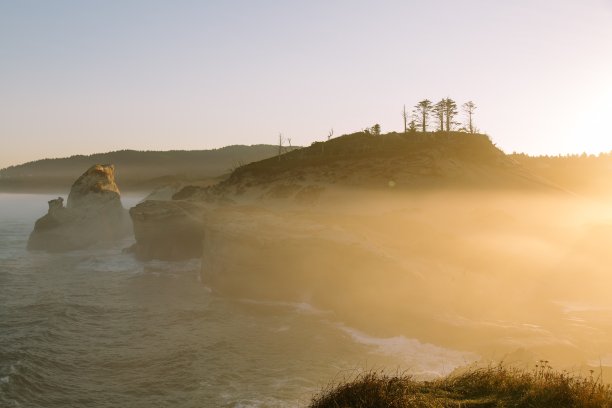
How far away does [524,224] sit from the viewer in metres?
47.7

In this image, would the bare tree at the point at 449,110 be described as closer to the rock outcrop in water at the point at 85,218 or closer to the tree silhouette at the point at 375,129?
the tree silhouette at the point at 375,129

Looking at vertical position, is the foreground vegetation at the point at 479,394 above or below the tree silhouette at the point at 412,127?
below

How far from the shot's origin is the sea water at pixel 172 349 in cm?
2111

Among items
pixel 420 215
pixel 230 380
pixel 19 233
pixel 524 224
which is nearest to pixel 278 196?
pixel 420 215

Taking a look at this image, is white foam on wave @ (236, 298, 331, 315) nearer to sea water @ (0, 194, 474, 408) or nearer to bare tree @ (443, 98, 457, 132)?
sea water @ (0, 194, 474, 408)

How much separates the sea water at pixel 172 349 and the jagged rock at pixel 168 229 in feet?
38.1

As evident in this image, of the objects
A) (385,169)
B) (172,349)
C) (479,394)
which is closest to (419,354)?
(172,349)

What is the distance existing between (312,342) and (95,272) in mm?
28473

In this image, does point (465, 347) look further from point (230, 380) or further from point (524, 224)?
point (524, 224)

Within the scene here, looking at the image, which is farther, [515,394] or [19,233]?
[19,233]

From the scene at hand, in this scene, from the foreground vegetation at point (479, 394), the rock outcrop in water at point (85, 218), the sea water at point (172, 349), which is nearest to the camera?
the foreground vegetation at point (479, 394)

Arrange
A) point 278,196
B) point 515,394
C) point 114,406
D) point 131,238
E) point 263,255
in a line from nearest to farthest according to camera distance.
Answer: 1. point 515,394
2. point 114,406
3. point 263,255
4. point 278,196
5. point 131,238

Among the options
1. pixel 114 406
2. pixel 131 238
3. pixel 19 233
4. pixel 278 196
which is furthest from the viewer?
pixel 19 233

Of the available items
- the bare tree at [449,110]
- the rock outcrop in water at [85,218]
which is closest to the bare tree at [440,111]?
the bare tree at [449,110]
